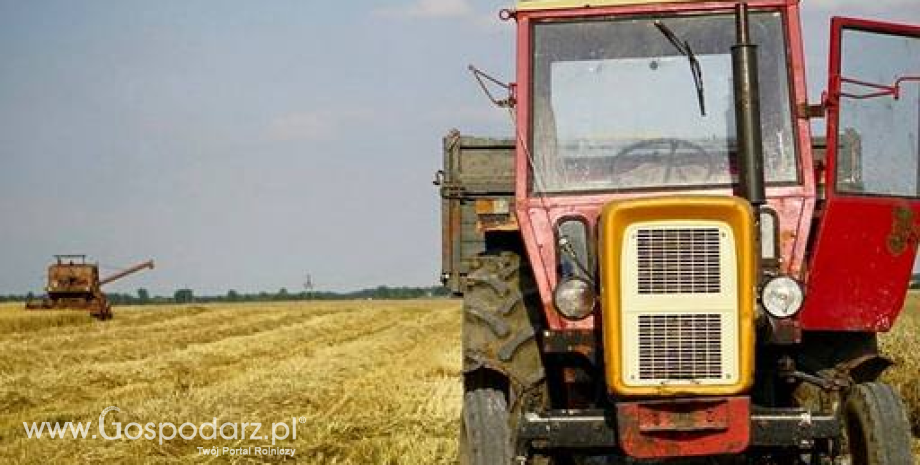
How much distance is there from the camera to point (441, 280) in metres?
10.6

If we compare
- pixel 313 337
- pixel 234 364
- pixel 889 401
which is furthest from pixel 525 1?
pixel 313 337

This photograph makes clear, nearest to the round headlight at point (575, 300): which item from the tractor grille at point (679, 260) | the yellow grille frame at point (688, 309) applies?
the yellow grille frame at point (688, 309)

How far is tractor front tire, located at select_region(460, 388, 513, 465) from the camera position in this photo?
6258 millimetres

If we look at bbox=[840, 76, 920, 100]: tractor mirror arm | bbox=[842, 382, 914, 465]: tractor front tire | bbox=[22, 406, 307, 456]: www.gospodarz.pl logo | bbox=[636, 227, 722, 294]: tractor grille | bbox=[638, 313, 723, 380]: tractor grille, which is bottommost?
bbox=[22, 406, 307, 456]: www.gospodarz.pl logo

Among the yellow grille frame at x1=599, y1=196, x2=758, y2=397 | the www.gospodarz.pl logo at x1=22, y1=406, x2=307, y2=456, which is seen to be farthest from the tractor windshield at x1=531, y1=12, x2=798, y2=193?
the www.gospodarz.pl logo at x1=22, y1=406, x2=307, y2=456

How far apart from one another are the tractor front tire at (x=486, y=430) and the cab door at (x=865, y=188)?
164 cm

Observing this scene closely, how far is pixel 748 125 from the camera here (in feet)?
20.9

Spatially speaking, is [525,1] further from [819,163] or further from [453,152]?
[453,152]

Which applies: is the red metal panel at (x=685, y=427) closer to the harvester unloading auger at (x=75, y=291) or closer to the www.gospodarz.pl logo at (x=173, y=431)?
the www.gospodarz.pl logo at (x=173, y=431)

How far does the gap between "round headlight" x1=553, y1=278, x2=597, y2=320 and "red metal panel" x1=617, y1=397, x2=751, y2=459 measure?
56cm

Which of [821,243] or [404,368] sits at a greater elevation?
[821,243]

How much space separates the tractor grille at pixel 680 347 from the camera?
5.99m

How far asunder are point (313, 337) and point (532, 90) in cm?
1873

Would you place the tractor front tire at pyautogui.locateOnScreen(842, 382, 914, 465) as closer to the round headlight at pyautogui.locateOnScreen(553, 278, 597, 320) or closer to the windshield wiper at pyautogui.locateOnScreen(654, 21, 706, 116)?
the round headlight at pyautogui.locateOnScreen(553, 278, 597, 320)
